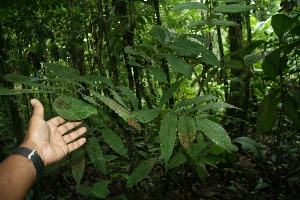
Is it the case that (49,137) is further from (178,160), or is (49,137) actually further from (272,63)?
(272,63)

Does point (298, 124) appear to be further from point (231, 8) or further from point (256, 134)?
point (256, 134)

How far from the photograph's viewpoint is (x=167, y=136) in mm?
1090

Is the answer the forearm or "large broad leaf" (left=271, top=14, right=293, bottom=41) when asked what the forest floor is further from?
"large broad leaf" (left=271, top=14, right=293, bottom=41)

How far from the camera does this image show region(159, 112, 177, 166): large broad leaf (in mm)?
1056

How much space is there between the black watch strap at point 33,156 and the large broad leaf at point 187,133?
0.72 metres

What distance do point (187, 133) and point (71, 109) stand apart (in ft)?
1.78

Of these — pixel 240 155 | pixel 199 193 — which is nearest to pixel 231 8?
pixel 199 193

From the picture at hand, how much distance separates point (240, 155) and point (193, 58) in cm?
190

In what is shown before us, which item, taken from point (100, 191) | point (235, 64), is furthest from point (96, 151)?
point (235, 64)

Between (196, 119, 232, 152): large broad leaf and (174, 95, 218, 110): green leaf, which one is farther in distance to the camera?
(174, 95, 218, 110): green leaf

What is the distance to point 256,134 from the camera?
3889 millimetres

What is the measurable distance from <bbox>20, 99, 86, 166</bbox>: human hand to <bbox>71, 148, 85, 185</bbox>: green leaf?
71 mm

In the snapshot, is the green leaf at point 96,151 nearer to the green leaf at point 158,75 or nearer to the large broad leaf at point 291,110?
the green leaf at point 158,75

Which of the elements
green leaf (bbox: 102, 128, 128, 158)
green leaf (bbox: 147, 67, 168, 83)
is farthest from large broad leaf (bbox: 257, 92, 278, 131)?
green leaf (bbox: 102, 128, 128, 158)
